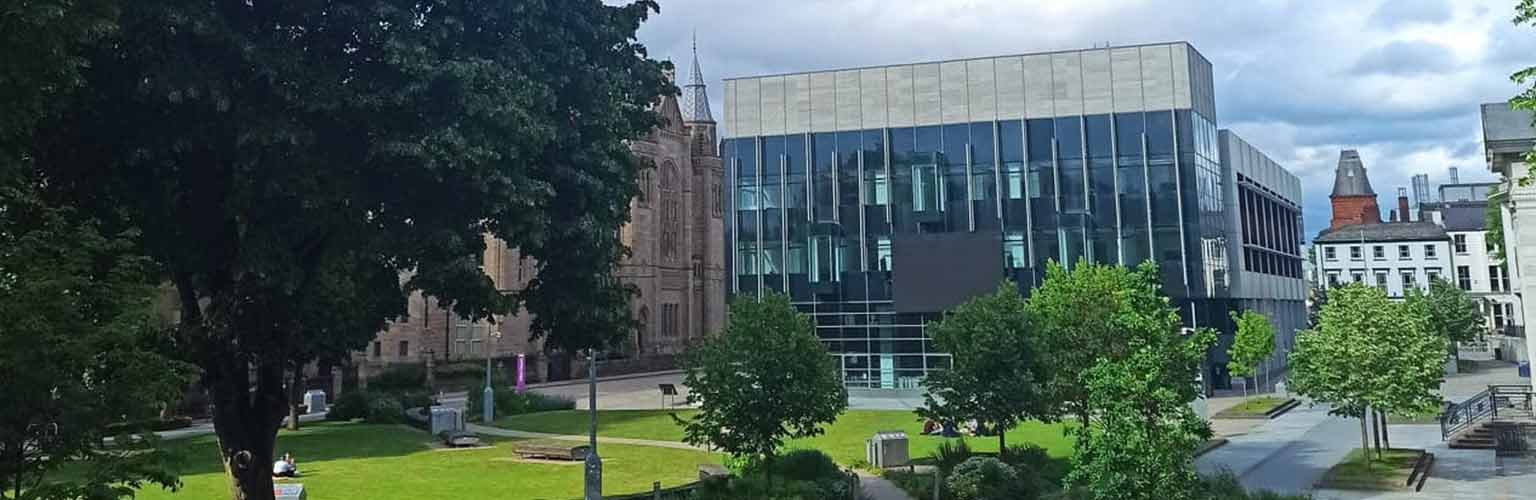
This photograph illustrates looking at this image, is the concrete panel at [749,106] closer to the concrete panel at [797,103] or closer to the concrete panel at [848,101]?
the concrete panel at [797,103]

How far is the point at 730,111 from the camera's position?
2263 inches

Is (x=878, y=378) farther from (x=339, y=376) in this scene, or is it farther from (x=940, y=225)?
(x=339, y=376)

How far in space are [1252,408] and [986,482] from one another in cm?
2691

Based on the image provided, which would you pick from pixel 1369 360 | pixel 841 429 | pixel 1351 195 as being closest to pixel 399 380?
pixel 841 429

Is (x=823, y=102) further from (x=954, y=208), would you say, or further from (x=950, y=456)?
(x=950, y=456)

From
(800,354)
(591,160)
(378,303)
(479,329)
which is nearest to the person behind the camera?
(591,160)

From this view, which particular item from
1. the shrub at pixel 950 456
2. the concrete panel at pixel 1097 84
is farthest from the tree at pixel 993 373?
the concrete panel at pixel 1097 84

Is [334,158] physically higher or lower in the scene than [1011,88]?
lower

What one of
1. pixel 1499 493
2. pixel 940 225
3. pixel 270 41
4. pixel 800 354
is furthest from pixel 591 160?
pixel 940 225

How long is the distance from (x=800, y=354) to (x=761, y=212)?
33725 millimetres

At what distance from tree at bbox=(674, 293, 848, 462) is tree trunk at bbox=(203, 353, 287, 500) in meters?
8.53

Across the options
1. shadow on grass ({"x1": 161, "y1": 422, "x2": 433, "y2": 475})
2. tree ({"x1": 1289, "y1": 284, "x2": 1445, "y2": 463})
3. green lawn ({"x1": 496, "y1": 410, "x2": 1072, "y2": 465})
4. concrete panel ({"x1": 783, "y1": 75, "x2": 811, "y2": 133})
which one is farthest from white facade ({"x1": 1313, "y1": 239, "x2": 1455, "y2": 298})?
shadow on grass ({"x1": 161, "y1": 422, "x2": 433, "y2": 475})

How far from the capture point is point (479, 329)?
77625 mm

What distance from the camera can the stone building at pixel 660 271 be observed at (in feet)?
241
